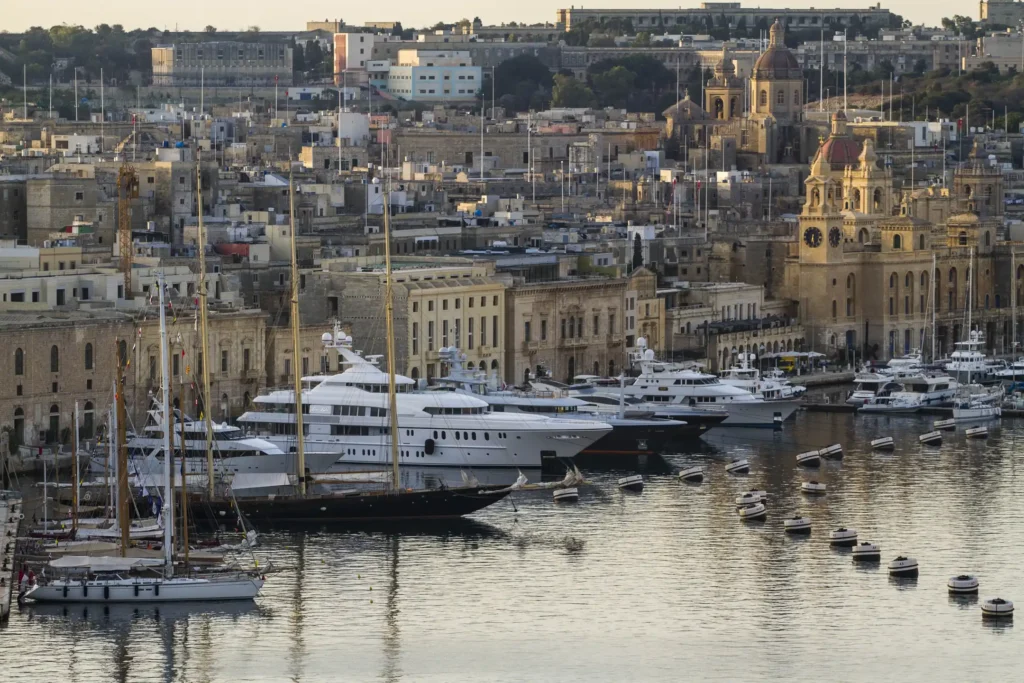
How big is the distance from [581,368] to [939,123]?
78.8m

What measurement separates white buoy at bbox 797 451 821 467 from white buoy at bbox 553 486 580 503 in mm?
9431

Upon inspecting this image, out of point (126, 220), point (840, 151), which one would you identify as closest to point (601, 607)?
point (126, 220)

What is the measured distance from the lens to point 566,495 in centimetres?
7281

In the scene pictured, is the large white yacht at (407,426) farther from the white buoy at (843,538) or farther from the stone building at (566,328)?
the stone building at (566,328)

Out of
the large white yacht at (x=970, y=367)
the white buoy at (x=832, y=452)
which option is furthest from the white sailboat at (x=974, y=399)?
the white buoy at (x=832, y=452)

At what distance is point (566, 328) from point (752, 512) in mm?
22802

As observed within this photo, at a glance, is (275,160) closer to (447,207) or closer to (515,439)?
(447,207)

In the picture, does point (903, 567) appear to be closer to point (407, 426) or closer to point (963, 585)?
point (963, 585)

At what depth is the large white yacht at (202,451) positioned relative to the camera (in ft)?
228

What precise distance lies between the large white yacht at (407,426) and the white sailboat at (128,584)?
1480 centimetres

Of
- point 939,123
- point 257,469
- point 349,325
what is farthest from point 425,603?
point 939,123

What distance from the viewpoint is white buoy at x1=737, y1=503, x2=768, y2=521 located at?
70688mm

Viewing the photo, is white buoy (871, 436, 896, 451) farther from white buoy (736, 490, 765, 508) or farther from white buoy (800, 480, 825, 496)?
white buoy (736, 490, 765, 508)

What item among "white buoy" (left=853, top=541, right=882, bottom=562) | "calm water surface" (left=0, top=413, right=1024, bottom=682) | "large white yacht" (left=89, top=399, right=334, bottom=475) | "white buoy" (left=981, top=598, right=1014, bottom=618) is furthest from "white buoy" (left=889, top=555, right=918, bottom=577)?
"large white yacht" (left=89, top=399, right=334, bottom=475)
